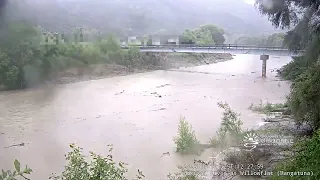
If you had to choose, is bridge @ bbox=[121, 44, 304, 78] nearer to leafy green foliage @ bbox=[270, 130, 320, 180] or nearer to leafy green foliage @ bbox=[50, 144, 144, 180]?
leafy green foliage @ bbox=[270, 130, 320, 180]

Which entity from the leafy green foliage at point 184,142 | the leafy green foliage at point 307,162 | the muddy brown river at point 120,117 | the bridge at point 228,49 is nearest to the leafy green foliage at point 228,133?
the muddy brown river at point 120,117

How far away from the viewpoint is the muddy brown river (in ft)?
33.6

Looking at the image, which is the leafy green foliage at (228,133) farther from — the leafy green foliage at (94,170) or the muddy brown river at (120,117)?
the leafy green foliage at (94,170)

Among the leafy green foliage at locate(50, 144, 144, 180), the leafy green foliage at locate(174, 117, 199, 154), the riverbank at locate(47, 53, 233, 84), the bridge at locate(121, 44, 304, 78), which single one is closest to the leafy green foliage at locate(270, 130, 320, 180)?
the leafy green foliage at locate(50, 144, 144, 180)

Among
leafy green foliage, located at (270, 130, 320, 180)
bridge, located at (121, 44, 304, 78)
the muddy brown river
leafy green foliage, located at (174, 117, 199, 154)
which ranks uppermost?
bridge, located at (121, 44, 304, 78)

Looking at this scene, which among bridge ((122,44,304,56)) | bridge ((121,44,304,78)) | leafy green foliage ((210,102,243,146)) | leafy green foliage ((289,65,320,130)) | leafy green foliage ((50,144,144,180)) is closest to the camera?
leafy green foliage ((50,144,144,180))

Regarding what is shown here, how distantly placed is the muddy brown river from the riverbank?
1543 millimetres

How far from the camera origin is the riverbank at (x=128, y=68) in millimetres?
29094

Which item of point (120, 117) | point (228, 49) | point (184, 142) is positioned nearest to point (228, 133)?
point (184, 142)

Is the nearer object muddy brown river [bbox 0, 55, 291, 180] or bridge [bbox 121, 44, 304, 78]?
muddy brown river [bbox 0, 55, 291, 180]

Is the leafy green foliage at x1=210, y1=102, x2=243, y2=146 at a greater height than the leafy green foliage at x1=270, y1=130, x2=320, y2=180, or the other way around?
the leafy green foliage at x1=270, y1=130, x2=320, y2=180

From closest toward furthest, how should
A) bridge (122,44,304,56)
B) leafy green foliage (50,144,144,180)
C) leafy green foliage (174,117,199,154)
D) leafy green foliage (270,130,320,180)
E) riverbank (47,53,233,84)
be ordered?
leafy green foliage (50,144,144,180), leafy green foliage (270,130,320,180), leafy green foliage (174,117,199,154), riverbank (47,53,233,84), bridge (122,44,304,56)

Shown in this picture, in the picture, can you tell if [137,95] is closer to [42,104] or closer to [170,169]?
[42,104]

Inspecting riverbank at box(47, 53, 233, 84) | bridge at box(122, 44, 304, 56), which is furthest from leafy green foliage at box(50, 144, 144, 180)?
bridge at box(122, 44, 304, 56)
